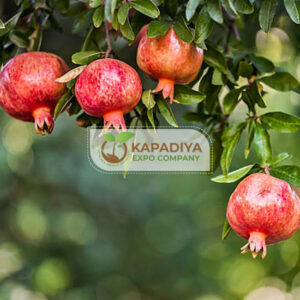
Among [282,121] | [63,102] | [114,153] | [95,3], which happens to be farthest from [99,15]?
[282,121]

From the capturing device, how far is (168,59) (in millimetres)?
864

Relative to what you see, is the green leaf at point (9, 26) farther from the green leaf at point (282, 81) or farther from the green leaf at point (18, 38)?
the green leaf at point (282, 81)

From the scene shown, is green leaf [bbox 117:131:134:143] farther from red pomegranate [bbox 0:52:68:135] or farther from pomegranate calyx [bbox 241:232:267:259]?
pomegranate calyx [bbox 241:232:267:259]

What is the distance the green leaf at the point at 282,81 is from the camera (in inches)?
41.6

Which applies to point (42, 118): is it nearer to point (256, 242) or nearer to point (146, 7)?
point (146, 7)

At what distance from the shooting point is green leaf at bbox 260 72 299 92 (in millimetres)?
1057

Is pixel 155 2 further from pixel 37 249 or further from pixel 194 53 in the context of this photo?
pixel 37 249

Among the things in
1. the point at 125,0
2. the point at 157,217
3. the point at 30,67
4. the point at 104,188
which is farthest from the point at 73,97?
the point at 157,217

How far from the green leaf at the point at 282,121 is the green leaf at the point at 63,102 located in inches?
15.3

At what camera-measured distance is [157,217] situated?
3.17m

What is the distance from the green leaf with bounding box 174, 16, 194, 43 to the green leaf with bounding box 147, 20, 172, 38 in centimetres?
2

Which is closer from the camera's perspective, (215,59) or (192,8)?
(192,8)

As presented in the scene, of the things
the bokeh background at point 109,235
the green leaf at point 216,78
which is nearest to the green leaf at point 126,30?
the green leaf at point 216,78

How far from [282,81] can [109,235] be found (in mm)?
2200
